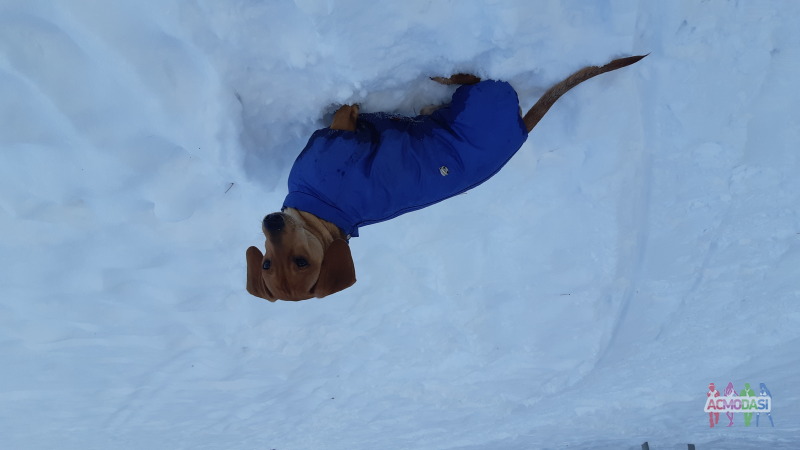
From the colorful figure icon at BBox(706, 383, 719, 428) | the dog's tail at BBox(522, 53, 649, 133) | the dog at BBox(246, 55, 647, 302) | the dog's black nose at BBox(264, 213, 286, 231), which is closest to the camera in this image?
the dog's black nose at BBox(264, 213, 286, 231)

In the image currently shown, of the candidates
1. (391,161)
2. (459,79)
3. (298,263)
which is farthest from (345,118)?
(298,263)

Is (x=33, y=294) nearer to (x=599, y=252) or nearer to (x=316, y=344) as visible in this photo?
(x=316, y=344)

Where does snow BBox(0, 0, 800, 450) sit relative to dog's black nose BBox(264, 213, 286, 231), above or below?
above

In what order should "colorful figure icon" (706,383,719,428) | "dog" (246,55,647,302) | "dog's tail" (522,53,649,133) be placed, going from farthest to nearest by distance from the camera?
"colorful figure icon" (706,383,719,428) → "dog's tail" (522,53,649,133) → "dog" (246,55,647,302)

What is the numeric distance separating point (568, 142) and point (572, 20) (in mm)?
387

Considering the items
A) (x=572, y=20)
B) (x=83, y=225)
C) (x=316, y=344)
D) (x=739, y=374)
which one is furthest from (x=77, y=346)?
(x=739, y=374)

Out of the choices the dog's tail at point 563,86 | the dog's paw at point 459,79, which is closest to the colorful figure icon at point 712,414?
the dog's tail at point 563,86

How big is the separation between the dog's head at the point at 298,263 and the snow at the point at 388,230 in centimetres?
40

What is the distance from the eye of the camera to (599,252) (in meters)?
2.01

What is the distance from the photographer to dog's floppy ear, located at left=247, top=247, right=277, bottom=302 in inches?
50.1

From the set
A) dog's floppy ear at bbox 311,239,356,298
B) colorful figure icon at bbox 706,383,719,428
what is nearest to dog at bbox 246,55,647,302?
dog's floppy ear at bbox 311,239,356,298

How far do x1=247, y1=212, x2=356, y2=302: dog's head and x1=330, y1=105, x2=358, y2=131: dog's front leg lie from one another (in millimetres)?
275

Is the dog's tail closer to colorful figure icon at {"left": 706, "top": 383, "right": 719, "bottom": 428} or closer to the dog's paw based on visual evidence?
the dog's paw

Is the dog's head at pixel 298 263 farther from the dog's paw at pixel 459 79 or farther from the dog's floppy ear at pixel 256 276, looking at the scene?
the dog's paw at pixel 459 79
